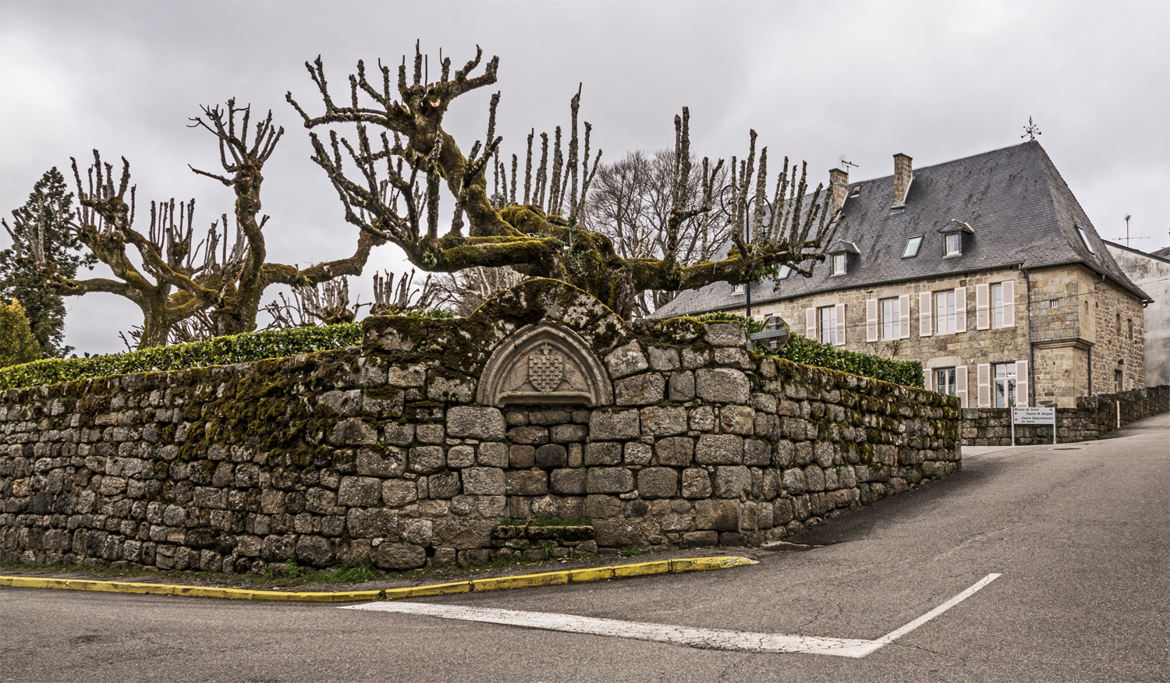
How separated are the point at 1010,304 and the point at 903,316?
3.70 metres

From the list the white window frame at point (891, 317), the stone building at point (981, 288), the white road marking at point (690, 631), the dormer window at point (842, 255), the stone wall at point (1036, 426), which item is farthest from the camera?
the dormer window at point (842, 255)

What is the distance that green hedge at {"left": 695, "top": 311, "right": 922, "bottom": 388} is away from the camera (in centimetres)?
1129

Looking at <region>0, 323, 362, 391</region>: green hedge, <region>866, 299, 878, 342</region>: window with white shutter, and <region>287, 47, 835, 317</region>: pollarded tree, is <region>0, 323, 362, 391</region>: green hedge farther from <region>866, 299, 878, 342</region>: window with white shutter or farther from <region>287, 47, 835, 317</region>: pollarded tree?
<region>866, 299, 878, 342</region>: window with white shutter

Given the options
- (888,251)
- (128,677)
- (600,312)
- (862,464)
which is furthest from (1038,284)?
(128,677)

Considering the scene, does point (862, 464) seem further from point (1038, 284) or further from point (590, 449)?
point (1038, 284)

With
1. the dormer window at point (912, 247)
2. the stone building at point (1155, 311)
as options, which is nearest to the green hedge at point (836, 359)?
the dormer window at point (912, 247)

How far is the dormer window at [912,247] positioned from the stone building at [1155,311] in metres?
11.4

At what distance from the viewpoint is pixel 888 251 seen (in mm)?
34125

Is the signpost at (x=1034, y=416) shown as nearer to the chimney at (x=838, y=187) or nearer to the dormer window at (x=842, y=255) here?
the dormer window at (x=842, y=255)

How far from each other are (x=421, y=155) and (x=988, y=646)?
319 inches

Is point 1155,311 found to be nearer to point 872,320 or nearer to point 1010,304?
point 1010,304

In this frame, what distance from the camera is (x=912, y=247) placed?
33406mm

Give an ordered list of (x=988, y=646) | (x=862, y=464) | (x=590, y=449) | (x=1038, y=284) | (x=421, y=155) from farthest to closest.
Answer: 1. (x=1038, y=284)
2. (x=862, y=464)
3. (x=421, y=155)
4. (x=590, y=449)
5. (x=988, y=646)

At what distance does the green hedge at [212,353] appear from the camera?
10.6 metres
